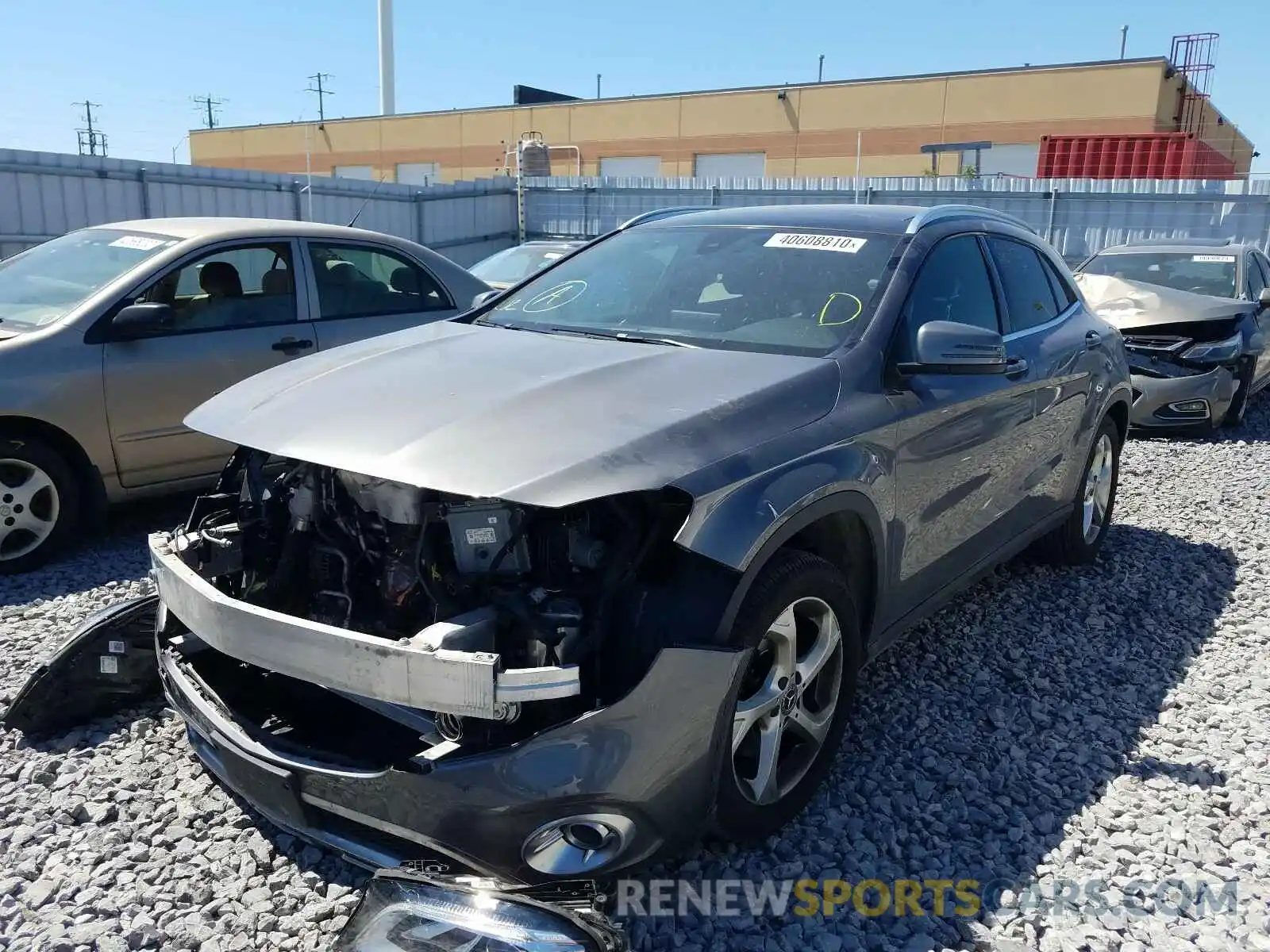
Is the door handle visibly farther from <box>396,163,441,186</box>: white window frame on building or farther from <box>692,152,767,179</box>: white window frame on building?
<box>396,163,441,186</box>: white window frame on building

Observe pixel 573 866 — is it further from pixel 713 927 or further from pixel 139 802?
pixel 139 802

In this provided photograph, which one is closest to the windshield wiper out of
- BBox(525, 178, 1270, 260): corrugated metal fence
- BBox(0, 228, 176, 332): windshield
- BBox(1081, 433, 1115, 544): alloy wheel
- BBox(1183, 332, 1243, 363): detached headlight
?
BBox(1081, 433, 1115, 544): alloy wheel

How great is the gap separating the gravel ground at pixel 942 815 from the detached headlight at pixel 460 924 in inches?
15.2

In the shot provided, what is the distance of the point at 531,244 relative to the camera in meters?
11.9

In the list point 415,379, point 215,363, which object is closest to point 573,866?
point 415,379

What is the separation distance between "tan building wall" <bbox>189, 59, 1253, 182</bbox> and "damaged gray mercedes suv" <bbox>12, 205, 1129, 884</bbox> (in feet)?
113

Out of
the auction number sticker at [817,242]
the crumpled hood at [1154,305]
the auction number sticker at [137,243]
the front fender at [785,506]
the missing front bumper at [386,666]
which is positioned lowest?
the missing front bumper at [386,666]

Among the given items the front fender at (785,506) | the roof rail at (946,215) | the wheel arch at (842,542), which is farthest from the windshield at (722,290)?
the wheel arch at (842,542)

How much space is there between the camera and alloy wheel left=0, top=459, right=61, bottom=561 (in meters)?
4.89

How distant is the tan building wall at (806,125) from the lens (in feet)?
111

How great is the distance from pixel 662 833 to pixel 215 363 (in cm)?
413

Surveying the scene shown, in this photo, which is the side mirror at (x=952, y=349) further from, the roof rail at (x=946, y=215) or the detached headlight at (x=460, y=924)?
the detached headlight at (x=460, y=924)

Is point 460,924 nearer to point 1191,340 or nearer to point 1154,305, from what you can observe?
point 1191,340

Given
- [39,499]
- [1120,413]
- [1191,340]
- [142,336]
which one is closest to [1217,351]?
[1191,340]
